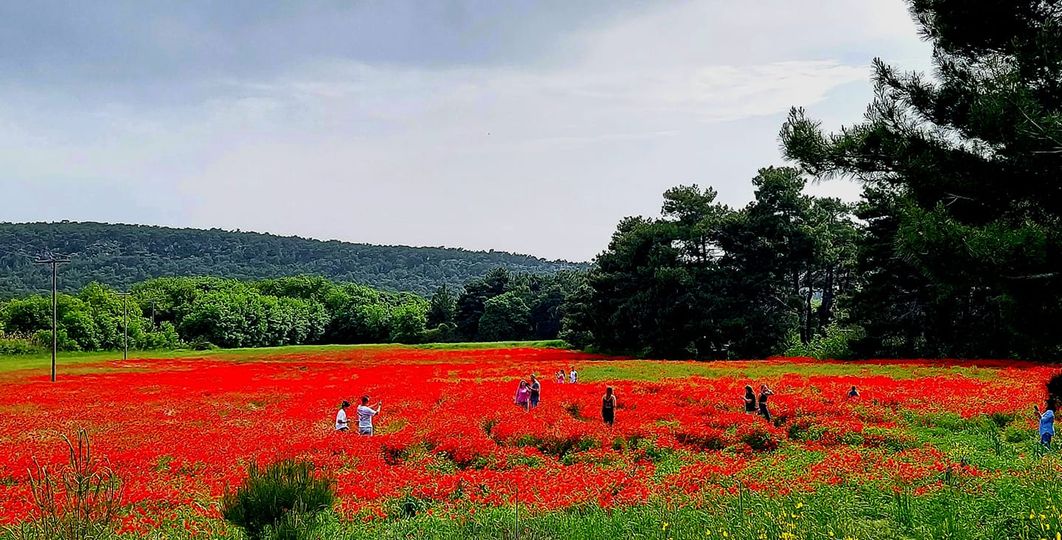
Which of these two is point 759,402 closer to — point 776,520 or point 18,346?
point 776,520

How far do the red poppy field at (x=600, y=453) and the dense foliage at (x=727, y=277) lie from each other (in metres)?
20.1

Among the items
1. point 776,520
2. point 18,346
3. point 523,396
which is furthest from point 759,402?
point 18,346

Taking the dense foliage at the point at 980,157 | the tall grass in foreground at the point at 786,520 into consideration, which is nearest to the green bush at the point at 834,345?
the tall grass in foreground at the point at 786,520

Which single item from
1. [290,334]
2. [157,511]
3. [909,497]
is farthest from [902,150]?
[290,334]

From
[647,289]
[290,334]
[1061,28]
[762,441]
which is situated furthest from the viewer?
[290,334]

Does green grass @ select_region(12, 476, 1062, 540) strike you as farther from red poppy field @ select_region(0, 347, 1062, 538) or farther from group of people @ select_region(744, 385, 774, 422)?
group of people @ select_region(744, 385, 774, 422)

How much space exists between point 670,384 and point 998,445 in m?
13.5

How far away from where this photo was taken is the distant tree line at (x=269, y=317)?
291ft

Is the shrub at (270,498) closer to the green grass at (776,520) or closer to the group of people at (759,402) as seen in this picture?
the green grass at (776,520)

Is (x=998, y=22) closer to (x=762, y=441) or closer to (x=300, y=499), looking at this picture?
(x=300, y=499)

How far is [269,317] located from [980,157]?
4342 inches

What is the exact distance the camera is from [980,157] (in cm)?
809

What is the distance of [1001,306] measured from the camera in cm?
754

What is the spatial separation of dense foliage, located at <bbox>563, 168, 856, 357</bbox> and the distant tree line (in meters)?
25.6
